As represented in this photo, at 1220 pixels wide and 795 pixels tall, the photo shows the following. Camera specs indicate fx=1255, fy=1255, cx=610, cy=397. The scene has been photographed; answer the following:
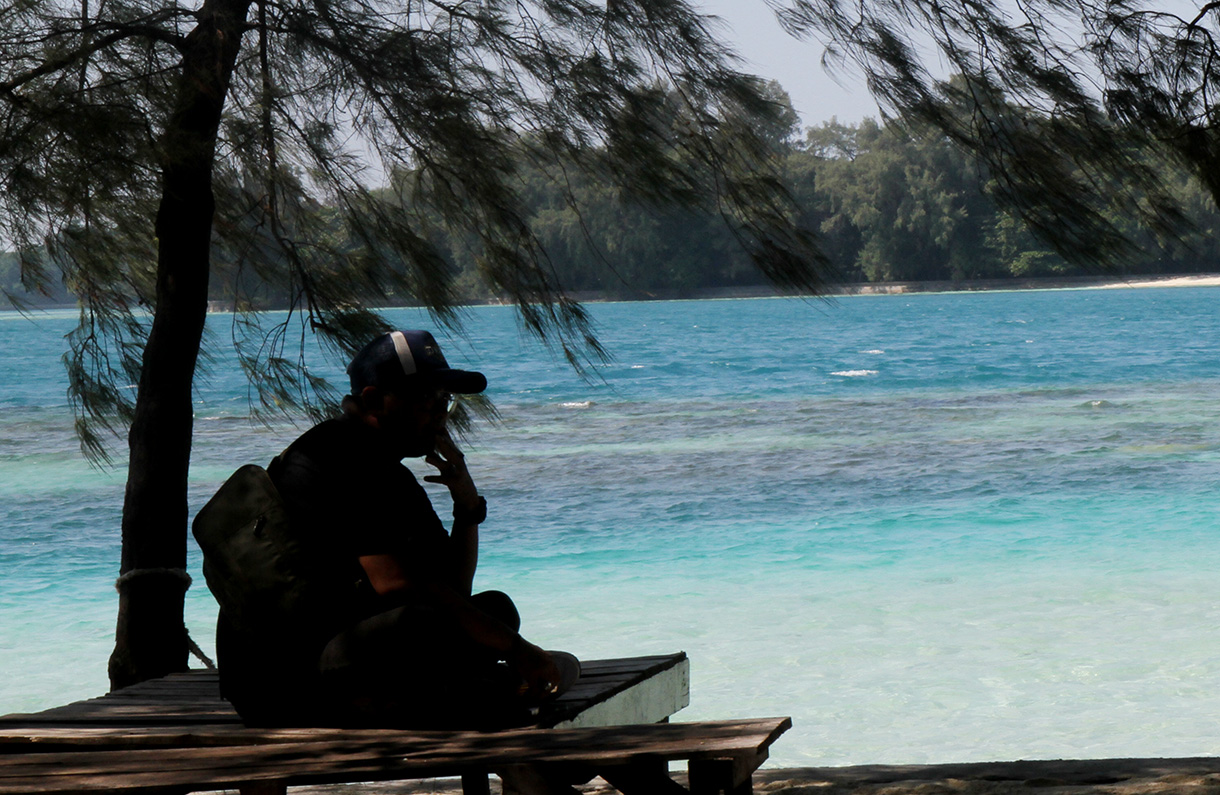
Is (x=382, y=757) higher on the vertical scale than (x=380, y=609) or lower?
lower

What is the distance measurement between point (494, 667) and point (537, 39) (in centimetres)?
191

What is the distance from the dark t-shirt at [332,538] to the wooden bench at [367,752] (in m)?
0.10

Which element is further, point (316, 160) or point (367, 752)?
point (316, 160)

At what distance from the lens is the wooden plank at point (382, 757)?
1.97 meters

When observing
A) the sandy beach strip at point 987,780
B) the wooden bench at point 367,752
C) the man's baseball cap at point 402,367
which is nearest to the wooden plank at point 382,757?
the wooden bench at point 367,752

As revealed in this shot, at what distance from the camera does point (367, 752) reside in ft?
6.90

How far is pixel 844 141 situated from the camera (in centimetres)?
1019

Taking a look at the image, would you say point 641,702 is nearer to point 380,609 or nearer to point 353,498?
point 380,609

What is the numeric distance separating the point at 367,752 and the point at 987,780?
78.7 inches

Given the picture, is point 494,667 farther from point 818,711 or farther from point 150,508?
point 818,711

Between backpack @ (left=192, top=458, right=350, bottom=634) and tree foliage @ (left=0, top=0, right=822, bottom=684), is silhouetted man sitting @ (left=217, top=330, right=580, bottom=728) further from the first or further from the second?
tree foliage @ (left=0, top=0, right=822, bottom=684)

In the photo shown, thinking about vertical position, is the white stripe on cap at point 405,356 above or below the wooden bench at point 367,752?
above

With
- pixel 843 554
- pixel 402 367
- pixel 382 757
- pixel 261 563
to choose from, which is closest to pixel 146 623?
pixel 261 563

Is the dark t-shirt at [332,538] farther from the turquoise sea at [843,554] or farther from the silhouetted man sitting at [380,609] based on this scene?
the turquoise sea at [843,554]
